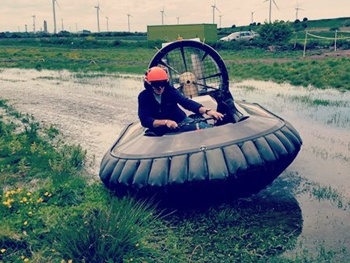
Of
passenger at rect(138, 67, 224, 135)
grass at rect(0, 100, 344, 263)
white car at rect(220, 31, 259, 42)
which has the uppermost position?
white car at rect(220, 31, 259, 42)

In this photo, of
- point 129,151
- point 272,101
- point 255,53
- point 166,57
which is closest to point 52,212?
point 129,151

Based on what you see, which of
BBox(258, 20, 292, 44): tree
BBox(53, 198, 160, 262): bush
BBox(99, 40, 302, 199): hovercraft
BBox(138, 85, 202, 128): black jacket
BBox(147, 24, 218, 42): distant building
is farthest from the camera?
BBox(147, 24, 218, 42): distant building

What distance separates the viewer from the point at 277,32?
31.3 m

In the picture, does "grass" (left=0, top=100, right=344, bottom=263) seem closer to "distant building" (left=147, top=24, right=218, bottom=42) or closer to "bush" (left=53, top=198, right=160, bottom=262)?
"bush" (left=53, top=198, right=160, bottom=262)

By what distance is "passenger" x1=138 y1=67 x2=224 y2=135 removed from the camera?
194 inches

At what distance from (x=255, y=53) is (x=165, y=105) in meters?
24.3

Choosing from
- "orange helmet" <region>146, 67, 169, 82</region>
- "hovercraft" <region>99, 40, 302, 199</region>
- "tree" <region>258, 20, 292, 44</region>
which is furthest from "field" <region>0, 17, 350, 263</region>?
"tree" <region>258, 20, 292, 44</region>

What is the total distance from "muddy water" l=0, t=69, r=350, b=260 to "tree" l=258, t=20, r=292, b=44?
16.3 metres

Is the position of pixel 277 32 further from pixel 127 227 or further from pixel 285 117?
pixel 127 227

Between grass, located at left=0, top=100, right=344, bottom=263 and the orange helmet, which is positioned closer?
grass, located at left=0, top=100, right=344, bottom=263

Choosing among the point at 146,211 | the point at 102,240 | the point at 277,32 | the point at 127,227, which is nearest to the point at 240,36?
the point at 277,32

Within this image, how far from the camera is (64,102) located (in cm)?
1228

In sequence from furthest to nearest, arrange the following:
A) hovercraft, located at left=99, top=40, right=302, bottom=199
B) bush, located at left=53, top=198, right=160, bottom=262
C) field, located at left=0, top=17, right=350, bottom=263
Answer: hovercraft, located at left=99, top=40, right=302, bottom=199 → field, located at left=0, top=17, right=350, bottom=263 → bush, located at left=53, top=198, right=160, bottom=262

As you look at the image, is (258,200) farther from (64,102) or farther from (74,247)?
(64,102)
